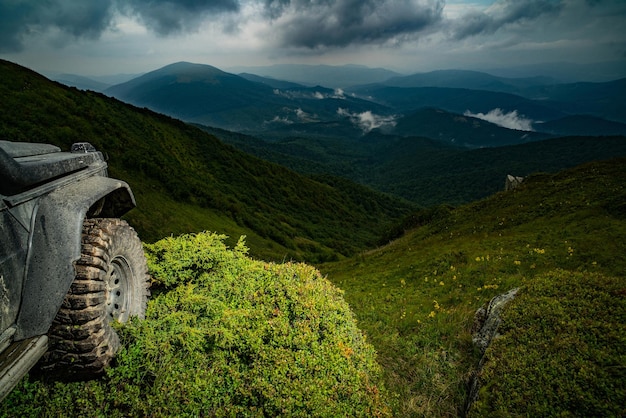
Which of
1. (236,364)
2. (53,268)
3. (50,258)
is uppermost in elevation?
(50,258)

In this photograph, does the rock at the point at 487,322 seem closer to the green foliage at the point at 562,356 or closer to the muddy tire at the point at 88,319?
the green foliage at the point at 562,356

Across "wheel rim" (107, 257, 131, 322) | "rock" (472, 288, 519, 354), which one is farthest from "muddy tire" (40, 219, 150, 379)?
"rock" (472, 288, 519, 354)

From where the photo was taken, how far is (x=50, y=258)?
3.89m

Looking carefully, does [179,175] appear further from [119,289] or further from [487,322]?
[487,322]

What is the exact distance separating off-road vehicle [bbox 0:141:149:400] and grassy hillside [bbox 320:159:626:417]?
4.87 metres

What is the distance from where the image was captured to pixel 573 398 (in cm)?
397

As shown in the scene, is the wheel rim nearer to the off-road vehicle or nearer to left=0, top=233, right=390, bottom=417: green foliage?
→ the off-road vehicle

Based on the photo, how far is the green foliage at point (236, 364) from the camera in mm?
4164

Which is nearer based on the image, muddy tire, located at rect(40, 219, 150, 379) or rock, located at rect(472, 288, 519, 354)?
muddy tire, located at rect(40, 219, 150, 379)

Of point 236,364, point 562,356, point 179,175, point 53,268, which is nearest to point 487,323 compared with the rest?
point 562,356

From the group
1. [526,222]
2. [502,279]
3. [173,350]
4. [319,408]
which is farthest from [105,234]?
[526,222]

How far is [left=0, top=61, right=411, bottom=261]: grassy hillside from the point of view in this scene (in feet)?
108

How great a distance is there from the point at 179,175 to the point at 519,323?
5277 centimetres

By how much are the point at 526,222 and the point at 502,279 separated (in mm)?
12720
